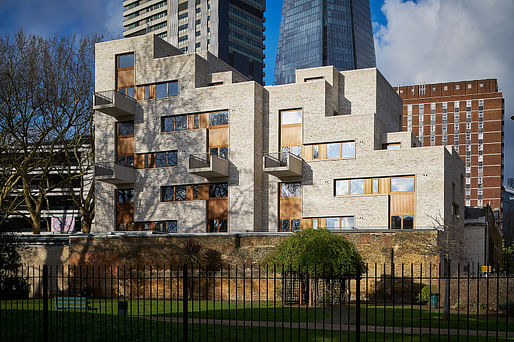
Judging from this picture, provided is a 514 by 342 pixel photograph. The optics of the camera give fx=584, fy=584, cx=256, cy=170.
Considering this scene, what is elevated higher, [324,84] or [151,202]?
[324,84]

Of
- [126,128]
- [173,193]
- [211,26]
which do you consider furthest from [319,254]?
[211,26]

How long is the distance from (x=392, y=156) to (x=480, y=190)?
86.4 m

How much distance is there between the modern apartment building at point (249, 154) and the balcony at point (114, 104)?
4.3 inches

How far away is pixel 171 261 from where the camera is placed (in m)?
35.8

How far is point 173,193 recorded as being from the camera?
45156 mm

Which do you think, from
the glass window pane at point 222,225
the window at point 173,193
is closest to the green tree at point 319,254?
the glass window pane at point 222,225

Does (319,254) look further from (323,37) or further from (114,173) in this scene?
(323,37)

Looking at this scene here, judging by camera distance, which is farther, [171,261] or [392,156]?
[392,156]

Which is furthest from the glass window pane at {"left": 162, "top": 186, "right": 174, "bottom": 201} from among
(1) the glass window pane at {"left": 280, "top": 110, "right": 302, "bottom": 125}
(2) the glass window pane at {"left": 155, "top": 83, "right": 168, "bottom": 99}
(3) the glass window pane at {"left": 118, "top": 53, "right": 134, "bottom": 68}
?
(3) the glass window pane at {"left": 118, "top": 53, "right": 134, "bottom": 68}

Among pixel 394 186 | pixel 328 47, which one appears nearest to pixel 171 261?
pixel 394 186

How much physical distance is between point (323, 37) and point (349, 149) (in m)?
107

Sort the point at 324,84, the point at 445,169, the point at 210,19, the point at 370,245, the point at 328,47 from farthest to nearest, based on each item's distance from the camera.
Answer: the point at 328,47, the point at 210,19, the point at 324,84, the point at 445,169, the point at 370,245

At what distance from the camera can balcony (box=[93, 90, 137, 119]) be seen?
44.6 m

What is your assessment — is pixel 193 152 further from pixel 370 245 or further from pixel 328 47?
pixel 328 47
